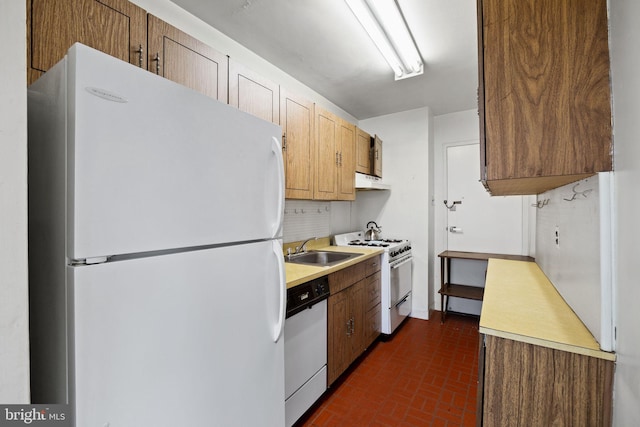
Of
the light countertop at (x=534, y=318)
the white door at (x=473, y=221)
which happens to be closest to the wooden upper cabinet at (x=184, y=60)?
the light countertop at (x=534, y=318)

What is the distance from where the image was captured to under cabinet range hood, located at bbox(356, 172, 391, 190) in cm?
319

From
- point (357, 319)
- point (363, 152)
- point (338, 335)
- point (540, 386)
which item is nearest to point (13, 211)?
point (540, 386)

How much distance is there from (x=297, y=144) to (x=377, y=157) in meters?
1.67

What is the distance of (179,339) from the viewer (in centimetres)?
85

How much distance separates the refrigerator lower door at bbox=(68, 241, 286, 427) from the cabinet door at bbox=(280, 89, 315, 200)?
106 centimetres

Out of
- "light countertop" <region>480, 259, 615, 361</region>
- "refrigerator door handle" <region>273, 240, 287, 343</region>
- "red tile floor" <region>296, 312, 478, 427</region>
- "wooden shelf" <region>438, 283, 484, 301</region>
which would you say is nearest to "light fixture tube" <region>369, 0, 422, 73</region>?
"refrigerator door handle" <region>273, 240, 287, 343</region>

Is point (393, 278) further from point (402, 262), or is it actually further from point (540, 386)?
point (540, 386)

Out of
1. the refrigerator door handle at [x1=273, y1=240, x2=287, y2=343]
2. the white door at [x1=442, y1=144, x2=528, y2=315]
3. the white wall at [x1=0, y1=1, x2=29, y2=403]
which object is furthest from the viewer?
the white door at [x1=442, y1=144, x2=528, y2=315]

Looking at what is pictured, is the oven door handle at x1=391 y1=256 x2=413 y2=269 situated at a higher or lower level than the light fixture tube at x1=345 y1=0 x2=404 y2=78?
lower

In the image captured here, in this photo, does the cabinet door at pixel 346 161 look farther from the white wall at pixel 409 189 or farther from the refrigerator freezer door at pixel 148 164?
the refrigerator freezer door at pixel 148 164

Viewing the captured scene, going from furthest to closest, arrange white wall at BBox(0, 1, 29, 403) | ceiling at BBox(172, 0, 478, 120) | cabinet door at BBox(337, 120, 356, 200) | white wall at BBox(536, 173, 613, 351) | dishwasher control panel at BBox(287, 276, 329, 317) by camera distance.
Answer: cabinet door at BBox(337, 120, 356, 200) < ceiling at BBox(172, 0, 478, 120) < dishwasher control panel at BBox(287, 276, 329, 317) < white wall at BBox(536, 173, 613, 351) < white wall at BBox(0, 1, 29, 403)

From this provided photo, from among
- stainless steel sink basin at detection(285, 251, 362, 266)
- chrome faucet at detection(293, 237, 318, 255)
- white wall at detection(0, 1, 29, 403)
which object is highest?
white wall at detection(0, 1, 29, 403)

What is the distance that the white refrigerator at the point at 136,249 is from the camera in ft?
Result: 2.17

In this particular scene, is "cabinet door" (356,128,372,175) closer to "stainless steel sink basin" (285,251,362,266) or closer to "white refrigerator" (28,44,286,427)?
"stainless steel sink basin" (285,251,362,266)
